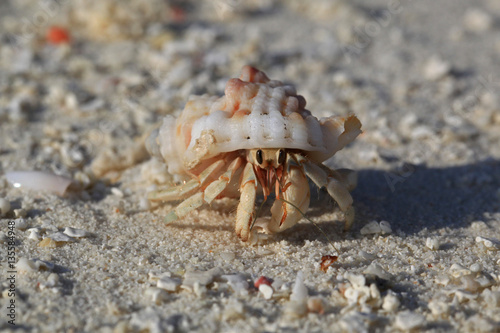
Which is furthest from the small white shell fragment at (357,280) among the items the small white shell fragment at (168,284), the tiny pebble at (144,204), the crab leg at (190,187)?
the tiny pebble at (144,204)

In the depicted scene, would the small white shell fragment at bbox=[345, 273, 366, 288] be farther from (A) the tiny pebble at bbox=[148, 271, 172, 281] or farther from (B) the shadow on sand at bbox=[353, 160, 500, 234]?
(A) the tiny pebble at bbox=[148, 271, 172, 281]

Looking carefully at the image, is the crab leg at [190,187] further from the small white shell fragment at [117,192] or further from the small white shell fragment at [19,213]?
the small white shell fragment at [19,213]

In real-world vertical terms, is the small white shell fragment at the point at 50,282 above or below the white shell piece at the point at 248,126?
below

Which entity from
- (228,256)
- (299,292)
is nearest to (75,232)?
(228,256)

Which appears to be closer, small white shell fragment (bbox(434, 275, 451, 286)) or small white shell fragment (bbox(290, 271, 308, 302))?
small white shell fragment (bbox(290, 271, 308, 302))

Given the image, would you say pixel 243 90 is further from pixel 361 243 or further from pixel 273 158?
pixel 361 243

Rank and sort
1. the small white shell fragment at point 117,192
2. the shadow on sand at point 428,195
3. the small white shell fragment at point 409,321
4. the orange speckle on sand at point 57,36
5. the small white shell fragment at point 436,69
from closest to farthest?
1. the small white shell fragment at point 409,321
2. the shadow on sand at point 428,195
3. the small white shell fragment at point 117,192
4. the small white shell fragment at point 436,69
5. the orange speckle on sand at point 57,36

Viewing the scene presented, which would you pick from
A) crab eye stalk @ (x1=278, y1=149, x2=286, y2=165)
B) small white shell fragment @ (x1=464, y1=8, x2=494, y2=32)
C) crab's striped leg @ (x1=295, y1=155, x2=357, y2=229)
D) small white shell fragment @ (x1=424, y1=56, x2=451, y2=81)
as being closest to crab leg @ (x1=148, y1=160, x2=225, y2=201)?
crab eye stalk @ (x1=278, y1=149, x2=286, y2=165)
